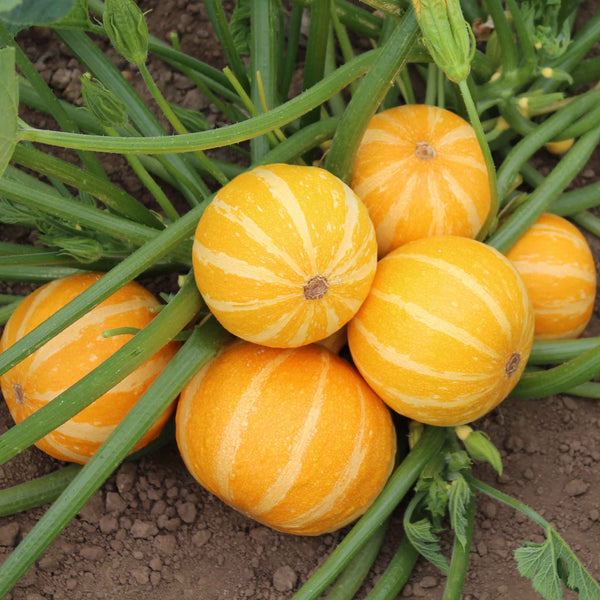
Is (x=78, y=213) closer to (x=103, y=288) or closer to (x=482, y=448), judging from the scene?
(x=103, y=288)

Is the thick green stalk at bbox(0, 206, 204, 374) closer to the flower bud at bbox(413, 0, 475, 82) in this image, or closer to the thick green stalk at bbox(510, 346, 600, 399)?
the flower bud at bbox(413, 0, 475, 82)

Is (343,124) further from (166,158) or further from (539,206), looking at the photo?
(539,206)

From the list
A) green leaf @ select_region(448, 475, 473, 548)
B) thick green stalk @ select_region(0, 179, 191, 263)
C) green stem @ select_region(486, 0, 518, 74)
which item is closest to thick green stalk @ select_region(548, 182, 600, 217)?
green stem @ select_region(486, 0, 518, 74)

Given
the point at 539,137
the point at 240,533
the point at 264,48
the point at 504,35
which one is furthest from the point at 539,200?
the point at 240,533

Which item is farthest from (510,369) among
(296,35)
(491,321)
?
(296,35)

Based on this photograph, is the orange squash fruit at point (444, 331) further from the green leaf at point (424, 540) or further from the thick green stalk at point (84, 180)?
the thick green stalk at point (84, 180)

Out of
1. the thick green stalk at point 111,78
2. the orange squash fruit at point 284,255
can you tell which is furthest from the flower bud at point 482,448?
the thick green stalk at point 111,78
